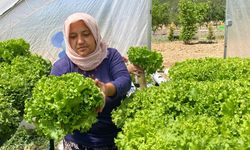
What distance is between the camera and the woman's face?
3.47m

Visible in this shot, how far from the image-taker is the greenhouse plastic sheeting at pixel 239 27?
34.7ft

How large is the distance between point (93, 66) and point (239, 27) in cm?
788

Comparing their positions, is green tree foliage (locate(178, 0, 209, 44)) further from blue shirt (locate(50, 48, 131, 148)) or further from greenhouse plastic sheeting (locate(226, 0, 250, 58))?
blue shirt (locate(50, 48, 131, 148))

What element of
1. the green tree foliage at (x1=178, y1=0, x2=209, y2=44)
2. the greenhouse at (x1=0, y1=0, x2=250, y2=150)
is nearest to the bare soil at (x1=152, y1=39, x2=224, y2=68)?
the green tree foliage at (x1=178, y1=0, x2=209, y2=44)

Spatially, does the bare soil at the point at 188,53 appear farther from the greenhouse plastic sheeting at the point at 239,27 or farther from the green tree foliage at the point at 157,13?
the green tree foliage at the point at 157,13

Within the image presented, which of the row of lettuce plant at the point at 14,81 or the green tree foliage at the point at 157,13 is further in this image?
the green tree foliage at the point at 157,13

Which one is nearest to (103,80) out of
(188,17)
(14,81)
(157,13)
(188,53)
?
(14,81)

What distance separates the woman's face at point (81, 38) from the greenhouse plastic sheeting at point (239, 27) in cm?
775

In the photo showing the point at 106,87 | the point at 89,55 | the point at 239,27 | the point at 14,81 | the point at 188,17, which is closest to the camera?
the point at 106,87

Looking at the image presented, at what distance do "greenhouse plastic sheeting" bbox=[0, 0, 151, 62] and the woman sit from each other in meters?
6.65

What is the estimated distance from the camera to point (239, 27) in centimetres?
1072

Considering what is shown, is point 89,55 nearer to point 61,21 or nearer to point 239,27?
point 61,21

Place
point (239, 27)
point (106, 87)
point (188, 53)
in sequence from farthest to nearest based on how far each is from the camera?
point (188, 53), point (239, 27), point (106, 87)

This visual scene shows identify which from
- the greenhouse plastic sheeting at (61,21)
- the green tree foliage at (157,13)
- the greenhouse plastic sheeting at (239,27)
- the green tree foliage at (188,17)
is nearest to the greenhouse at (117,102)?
the greenhouse plastic sheeting at (61,21)
